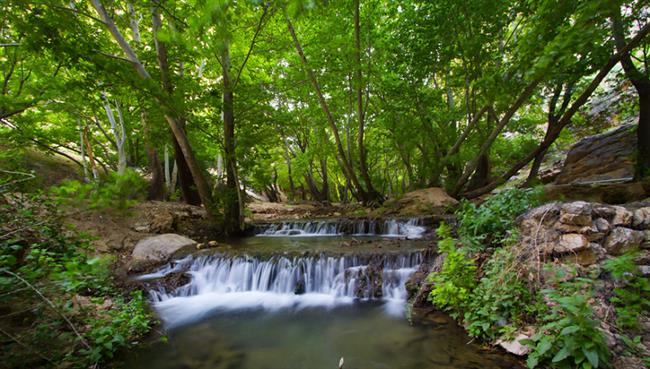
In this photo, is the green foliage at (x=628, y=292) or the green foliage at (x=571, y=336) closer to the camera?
the green foliage at (x=571, y=336)

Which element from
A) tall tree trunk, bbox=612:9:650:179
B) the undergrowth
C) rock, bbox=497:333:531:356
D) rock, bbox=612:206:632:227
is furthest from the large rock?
the undergrowth

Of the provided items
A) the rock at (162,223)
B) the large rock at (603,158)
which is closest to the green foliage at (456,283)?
the rock at (162,223)

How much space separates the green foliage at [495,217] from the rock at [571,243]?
73cm

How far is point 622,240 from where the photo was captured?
2980 millimetres

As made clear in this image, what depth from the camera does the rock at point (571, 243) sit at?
3.03 meters

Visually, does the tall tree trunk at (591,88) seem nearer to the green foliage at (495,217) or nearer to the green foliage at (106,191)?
the green foliage at (495,217)

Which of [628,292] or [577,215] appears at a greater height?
[577,215]

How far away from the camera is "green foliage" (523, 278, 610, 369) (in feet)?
7.28

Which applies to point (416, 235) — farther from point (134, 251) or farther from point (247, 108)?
point (134, 251)

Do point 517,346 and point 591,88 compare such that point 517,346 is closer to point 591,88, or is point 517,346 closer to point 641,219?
point 641,219

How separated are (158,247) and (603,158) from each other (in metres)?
15.3

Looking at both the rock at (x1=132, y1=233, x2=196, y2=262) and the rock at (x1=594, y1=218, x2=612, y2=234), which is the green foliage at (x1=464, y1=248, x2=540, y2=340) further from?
the rock at (x1=132, y1=233, x2=196, y2=262)

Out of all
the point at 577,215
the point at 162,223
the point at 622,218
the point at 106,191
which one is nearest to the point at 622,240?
the point at 622,218

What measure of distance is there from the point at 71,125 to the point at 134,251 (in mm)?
7362
